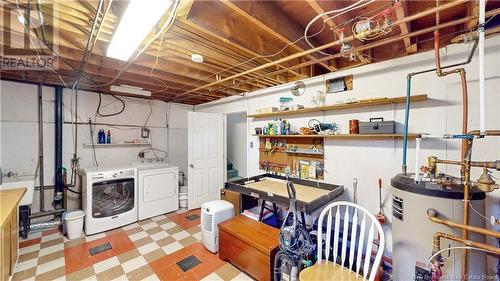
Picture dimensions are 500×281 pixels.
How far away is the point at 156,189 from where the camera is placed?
368 cm

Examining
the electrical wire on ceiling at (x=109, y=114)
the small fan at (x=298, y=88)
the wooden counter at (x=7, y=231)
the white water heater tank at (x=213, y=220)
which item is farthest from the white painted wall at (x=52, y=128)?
the small fan at (x=298, y=88)

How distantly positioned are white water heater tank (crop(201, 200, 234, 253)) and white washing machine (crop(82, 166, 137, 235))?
5.21ft

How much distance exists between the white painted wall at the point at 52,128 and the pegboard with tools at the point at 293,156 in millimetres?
2817

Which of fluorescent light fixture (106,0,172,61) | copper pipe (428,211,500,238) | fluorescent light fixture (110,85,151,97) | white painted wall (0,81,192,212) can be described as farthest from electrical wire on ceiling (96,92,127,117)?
copper pipe (428,211,500,238)

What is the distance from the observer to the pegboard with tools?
9.70 feet

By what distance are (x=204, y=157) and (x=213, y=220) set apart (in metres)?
1.84

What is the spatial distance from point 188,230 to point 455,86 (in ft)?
12.5

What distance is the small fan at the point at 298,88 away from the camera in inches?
123

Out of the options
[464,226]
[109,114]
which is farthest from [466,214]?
[109,114]

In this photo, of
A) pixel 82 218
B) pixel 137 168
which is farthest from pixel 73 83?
pixel 82 218

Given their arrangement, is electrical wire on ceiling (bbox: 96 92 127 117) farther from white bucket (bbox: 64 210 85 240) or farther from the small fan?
the small fan

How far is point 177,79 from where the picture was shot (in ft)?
10.6

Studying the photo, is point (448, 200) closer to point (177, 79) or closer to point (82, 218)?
point (177, 79)

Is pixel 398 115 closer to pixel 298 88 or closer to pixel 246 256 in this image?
pixel 298 88
